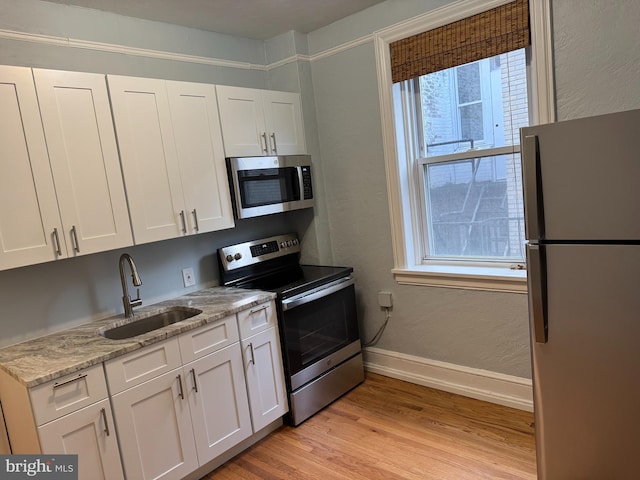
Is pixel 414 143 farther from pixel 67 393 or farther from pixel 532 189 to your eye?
pixel 67 393

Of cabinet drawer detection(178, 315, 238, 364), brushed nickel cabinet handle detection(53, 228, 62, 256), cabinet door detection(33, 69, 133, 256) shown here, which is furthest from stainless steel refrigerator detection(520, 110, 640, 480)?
brushed nickel cabinet handle detection(53, 228, 62, 256)

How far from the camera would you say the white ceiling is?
2.53 metres

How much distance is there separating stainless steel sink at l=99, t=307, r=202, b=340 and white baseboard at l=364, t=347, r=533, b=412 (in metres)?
1.46

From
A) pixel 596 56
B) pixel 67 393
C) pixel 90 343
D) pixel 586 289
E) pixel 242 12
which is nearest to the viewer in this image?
pixel 586 289

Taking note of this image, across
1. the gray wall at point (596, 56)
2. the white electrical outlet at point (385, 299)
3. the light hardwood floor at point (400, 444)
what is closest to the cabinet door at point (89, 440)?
the light hardwood floor at point (400, 444)

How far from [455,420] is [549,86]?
6.21 feet

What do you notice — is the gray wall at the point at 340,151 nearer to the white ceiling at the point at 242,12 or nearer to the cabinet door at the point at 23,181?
the white ceiling at the point at 242,12

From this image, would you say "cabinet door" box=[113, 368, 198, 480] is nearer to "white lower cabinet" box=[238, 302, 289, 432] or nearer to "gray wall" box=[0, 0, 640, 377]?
"white lower cabinet" box=[238, 302, 289, 432]

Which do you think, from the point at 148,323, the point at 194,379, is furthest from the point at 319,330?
the point at 148,323

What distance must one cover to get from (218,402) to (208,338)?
348 millimetres

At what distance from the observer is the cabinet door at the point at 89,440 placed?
1.77 metres

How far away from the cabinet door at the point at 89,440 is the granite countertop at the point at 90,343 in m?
0.20

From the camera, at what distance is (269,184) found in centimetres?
296

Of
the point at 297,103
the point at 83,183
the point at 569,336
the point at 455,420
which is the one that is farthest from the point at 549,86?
the point at 83,183
